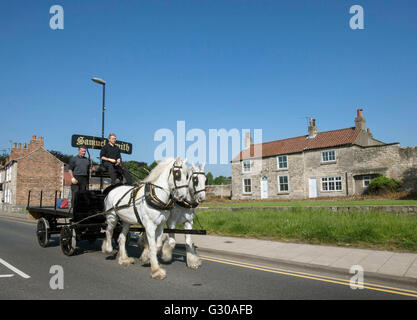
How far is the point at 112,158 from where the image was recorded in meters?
8.55

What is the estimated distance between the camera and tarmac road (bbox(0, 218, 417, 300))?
5.00 meters

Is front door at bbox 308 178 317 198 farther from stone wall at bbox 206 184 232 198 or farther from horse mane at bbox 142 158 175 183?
horse mane at bbox 142 158 175 183

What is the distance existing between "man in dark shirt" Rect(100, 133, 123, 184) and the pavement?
3.42m

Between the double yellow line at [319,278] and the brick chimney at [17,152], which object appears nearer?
the double yellow line at [319,278]

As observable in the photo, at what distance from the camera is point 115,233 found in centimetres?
896

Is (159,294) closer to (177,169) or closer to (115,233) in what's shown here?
(177,169)

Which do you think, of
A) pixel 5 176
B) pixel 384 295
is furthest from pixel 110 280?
pixel 5 176

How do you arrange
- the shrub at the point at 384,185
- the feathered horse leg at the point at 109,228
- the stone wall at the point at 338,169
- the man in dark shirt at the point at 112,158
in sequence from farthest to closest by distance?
1. the stone wall at the point at 338,169
2. the shrub at the point at 384,185
3. the man in dark shirt at the point at 112,158
4. the feathered horse leg at the point at 109,228

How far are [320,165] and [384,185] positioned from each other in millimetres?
6951

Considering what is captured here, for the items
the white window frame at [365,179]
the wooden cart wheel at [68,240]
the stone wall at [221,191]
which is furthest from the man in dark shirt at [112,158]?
the stone wall at [221,191]

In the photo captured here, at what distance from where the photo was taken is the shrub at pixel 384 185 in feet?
85.7

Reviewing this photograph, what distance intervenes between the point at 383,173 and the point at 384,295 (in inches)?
1025

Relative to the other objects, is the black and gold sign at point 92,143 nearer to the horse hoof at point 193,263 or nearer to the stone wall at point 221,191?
the horse hoof at point 193,263

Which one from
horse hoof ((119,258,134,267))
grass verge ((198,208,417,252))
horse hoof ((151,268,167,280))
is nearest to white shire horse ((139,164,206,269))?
horse hoof ((119,258,134,267))
